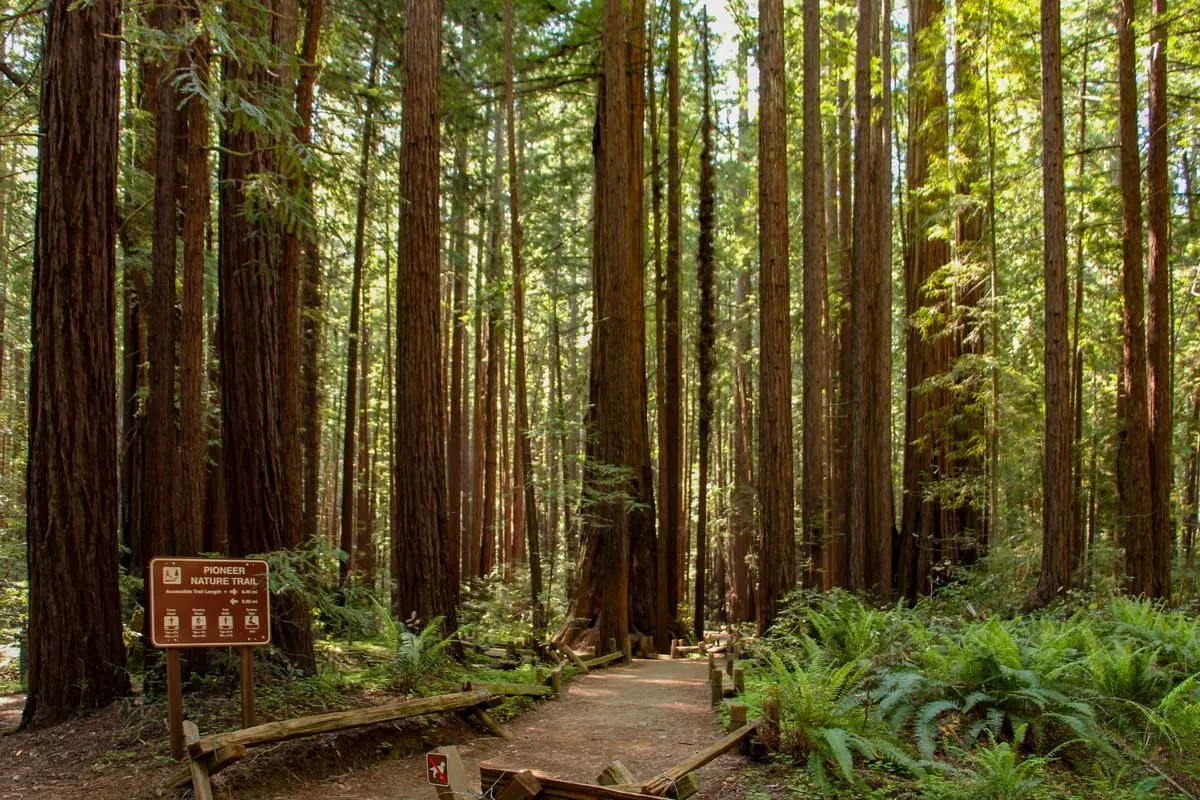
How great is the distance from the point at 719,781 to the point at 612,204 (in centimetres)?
1051

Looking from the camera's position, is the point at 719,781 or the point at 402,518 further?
the point at 402,518

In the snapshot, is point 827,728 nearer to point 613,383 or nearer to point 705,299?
point 613,383

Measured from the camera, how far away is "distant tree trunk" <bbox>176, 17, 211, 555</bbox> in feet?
28.6

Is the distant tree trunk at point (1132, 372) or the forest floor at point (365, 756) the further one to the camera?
the distant tree trunk at point (1132, 372)

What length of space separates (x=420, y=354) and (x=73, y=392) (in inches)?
161

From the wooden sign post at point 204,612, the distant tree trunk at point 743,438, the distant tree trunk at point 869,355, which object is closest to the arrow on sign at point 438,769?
the wooden sign post at point 204,612

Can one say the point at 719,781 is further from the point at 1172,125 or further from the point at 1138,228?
the point at 1172,125

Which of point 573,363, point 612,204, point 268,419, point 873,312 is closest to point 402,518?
point 268,419

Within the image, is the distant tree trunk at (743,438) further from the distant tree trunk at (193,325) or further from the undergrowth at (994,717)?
the distant tree trunk at (193,325)

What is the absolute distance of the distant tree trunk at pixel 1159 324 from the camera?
13.3m

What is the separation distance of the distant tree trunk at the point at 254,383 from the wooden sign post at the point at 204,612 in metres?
1.84

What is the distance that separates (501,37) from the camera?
51.9 ft

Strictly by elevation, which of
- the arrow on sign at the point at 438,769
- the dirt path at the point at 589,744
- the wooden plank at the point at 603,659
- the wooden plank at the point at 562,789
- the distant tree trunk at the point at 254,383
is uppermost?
the distant tree trunk at the point at 254,383

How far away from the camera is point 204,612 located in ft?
20.4
